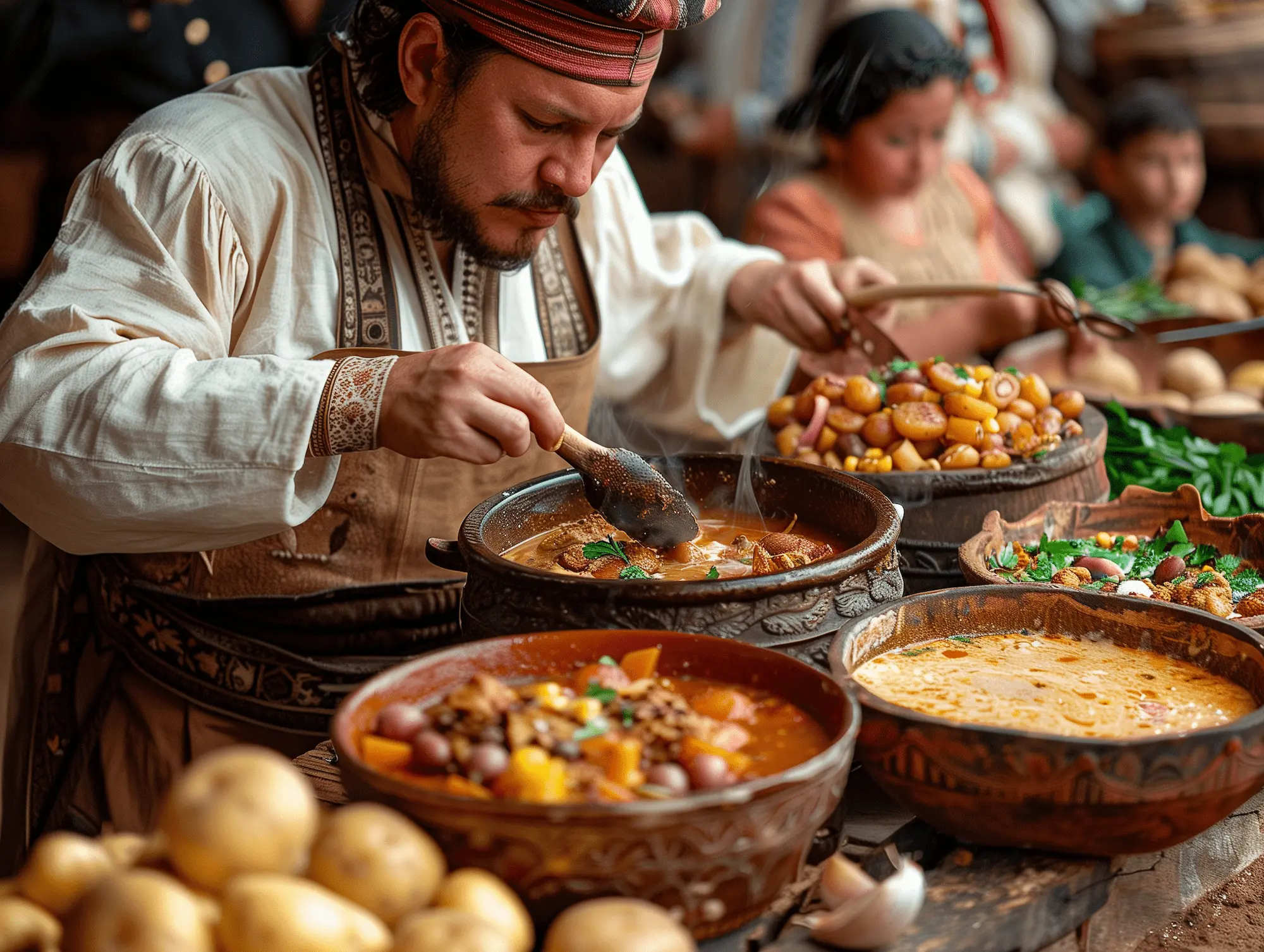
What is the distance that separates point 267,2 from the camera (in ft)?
12.8

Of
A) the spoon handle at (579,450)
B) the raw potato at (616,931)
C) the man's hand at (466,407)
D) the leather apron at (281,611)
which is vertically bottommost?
the leather apron at (281,611)

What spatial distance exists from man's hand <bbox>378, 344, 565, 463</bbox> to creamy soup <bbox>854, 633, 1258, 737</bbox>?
56 centimetres

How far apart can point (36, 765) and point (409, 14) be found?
152 cm

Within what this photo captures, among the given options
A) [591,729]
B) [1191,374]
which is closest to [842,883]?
[591,729]

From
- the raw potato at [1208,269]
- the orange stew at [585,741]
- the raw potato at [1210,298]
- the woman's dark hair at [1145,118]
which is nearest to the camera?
the orange stew at [585,741]

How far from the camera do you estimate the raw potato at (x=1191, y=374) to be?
3.31 metres

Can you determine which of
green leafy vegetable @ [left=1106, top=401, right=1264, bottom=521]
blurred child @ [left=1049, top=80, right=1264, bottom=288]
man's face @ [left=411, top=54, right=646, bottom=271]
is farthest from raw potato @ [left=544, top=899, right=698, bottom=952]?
blurred child @ [left=1049, top=80, right=1264, bottom=288]

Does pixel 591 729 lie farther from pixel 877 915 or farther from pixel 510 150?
pixel 510 150

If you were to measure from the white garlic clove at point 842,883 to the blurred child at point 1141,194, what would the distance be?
440 centimetres

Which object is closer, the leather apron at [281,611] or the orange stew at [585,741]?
the orange stew at [585,741]

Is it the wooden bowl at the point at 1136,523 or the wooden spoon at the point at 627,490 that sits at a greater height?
the wooden spoon at the point at 627,490

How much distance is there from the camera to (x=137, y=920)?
36.0 inches

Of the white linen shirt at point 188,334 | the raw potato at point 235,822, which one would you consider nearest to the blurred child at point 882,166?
the white linen shirt at point 188,334

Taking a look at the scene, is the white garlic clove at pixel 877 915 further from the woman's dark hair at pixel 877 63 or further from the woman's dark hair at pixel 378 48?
the woman's dark hair at pixel 877 63
